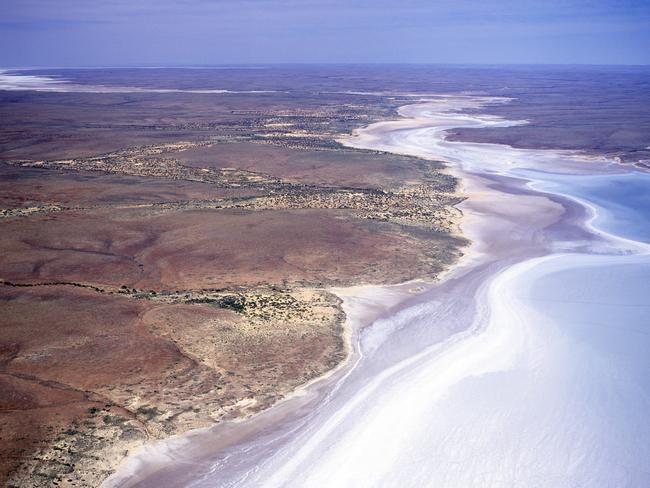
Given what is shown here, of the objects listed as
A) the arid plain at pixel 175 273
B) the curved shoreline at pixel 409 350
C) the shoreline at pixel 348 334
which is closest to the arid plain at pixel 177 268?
the arid plain at pixel 175 273

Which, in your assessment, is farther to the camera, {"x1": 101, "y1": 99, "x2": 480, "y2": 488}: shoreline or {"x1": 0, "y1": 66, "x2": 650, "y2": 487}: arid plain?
{"x1": 0, "y1": 66, "x2": 650, "y2": 487}: arid plain

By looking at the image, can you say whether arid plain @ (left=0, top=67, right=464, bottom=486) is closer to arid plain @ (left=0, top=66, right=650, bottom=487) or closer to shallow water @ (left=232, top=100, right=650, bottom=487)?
arid plain @ (left=0, top=66, right=650, bottom=487)

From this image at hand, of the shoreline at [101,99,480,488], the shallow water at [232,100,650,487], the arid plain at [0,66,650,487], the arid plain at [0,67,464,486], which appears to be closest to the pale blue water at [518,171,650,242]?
the arid plain at [0,66,650,487]

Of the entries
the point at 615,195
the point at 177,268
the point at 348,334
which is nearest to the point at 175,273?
the point at 177,268

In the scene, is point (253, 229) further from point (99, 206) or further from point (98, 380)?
point (98, 380)

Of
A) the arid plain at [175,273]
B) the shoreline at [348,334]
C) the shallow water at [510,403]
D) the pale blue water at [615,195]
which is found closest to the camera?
the shoreline at [348,334]

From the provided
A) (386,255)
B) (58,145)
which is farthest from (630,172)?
(58,145)

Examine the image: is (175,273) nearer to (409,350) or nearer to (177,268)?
(177,268)

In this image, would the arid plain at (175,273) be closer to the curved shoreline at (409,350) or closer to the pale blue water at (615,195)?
the curved shoreline at (409,350)
